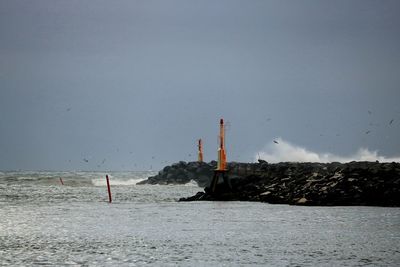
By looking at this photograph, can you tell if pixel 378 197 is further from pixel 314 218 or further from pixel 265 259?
pixel 265 259

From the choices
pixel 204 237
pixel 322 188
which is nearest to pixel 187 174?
pixel 322 188

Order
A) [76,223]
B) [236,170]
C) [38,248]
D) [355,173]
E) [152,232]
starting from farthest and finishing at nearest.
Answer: [236,170] < [355,173] < [76,223] < [152,232] < [38,248]

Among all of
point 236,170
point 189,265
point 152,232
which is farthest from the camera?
point 236,170

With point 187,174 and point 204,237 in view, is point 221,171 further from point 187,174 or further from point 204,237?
point 187,174

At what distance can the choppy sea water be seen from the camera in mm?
14961

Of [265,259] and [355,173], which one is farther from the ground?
[355,173]

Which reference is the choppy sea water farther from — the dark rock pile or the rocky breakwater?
the rocky breakwater

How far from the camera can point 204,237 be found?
1928cm

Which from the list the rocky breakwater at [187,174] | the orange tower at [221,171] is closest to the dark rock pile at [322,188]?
the orange tower at [221,171]

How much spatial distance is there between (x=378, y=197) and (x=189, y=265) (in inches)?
770

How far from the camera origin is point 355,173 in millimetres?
35250

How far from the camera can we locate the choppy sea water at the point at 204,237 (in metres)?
15.0

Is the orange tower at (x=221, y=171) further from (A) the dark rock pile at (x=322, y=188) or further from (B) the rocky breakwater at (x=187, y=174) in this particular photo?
(B) the rocky breakwater at (x=187, y=174)

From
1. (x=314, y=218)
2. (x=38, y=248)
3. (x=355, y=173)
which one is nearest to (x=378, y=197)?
(x=355, y=173)
